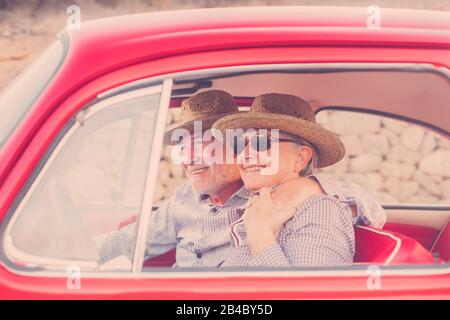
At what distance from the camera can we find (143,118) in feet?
5.90

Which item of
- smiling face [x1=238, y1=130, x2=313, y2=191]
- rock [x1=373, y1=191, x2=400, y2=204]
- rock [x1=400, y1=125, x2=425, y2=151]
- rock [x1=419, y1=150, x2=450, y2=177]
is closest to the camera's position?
smiling face [x1=238, y1=130, x2=313, y2=191]

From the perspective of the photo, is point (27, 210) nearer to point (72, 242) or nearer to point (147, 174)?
point (72, 242)

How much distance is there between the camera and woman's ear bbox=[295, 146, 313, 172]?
221 centimetres

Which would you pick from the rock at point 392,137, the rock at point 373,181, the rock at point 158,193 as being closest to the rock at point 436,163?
the rock at point 392,137

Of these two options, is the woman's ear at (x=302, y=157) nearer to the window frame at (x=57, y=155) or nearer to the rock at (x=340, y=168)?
the window frame at (x=57, y=155)

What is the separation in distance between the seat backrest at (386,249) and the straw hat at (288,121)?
293 millimetres

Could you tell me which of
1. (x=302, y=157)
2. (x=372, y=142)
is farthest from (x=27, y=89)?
(x=372, y=142)

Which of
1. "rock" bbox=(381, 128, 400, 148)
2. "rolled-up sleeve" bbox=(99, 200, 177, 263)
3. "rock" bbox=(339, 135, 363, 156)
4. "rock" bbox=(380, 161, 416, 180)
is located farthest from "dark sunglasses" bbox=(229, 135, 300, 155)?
"rock" bbox=(380, 161, 416, 180)

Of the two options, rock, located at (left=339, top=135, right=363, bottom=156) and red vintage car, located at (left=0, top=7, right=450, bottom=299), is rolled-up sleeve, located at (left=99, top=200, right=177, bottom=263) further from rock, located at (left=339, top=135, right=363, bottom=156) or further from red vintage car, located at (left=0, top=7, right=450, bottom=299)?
rock, located at (left=339, top=135, right=363, bottom=156)

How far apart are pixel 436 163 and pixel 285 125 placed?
20.3ft

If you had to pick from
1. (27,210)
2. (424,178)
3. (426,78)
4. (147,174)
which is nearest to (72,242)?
(27,210)

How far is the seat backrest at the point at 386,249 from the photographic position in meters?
1.88

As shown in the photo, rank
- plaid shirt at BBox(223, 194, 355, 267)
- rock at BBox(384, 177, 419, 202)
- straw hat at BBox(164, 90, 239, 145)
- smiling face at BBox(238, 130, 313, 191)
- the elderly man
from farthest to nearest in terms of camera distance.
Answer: rock at BBox(384, 177, 419, 202) → straw hat at BBox(164, 90, 239, 145) → the elderly man → smiling face at BBox(238, 130, 313, 191) → plaid shirt at BBox(223, 194, 355, 267)

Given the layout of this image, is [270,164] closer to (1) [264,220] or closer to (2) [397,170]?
(1) [264,220]
